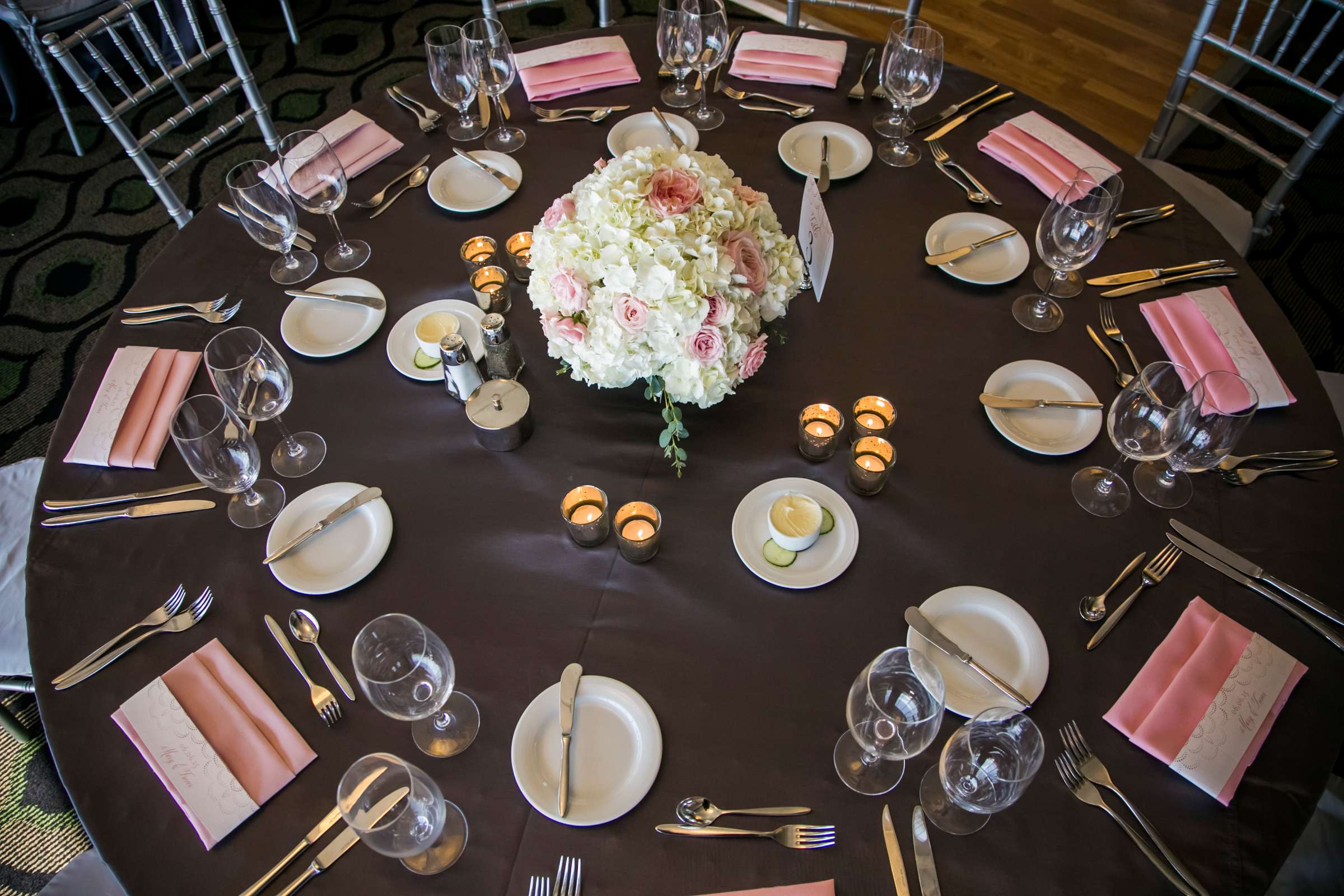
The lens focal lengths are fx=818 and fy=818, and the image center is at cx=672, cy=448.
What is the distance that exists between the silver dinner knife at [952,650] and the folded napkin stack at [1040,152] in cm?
101

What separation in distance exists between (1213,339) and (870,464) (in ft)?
2.20

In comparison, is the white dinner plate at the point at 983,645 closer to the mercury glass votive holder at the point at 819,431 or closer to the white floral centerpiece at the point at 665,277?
the mercury glass votive holder at the point at 819,431

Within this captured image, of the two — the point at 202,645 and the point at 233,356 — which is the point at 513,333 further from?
the point at 202,645

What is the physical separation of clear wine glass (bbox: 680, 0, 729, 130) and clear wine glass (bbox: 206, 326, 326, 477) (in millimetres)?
1048

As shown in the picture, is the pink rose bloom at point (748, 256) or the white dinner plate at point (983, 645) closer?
the white dinner plate at point (983, 645)

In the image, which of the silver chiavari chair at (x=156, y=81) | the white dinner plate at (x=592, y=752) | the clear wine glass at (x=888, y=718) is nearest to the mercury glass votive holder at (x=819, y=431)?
the clear wine glass at (x=888, y=718)

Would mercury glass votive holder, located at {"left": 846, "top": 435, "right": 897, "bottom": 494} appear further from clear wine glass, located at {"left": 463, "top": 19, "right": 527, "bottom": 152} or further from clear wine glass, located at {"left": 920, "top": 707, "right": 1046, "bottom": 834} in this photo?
clear wine glass, located at {"left": 463, "top": 19, "right": 527, "bottom": 152}

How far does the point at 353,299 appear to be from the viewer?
151 cm

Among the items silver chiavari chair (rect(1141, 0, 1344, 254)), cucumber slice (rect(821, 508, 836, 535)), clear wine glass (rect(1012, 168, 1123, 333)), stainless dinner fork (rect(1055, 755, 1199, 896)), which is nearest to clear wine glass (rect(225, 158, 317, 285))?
cucumber slice (rect(821, 508, 836, 535))

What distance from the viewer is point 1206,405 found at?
3.81 ft

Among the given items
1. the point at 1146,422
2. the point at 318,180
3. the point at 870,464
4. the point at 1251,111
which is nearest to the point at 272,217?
the point at 318,180

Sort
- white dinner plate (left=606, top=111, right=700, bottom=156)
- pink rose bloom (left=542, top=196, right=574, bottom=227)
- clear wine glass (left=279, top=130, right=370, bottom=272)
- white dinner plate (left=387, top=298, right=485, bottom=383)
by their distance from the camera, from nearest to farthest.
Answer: pink rose bloom (left=542, top=196, right=574, bottom=227), white dinner plate (left=387, top=298, right=485, bottom=383), clear wine glass (left=279, top=130, right=370, bottom=272), white dinner plate (left=606, top=111, right=700, bottom=156)

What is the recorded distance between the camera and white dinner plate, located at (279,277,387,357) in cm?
146

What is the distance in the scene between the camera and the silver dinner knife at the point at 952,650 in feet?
3.50
